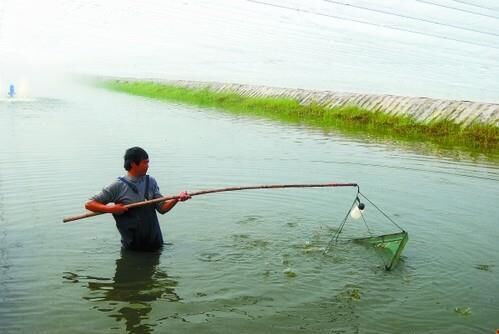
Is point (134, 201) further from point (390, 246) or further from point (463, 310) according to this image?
point (463, 310)

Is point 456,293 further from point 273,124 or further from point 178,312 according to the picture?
point 273,124

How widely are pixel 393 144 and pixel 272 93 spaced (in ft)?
73.1

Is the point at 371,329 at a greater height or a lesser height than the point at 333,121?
lesser

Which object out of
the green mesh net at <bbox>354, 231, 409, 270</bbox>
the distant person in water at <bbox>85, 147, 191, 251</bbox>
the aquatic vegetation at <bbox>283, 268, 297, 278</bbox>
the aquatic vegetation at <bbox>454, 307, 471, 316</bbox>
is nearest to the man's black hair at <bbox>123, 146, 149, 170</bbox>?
the distant person in water at <bbox>85, 147, 191, 251</bbox>

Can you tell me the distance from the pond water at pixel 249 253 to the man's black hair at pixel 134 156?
147cm

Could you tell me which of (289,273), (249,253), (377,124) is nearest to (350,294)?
(289,273)

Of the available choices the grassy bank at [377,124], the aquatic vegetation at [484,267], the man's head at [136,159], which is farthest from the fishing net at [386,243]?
the grassy bank at [377,124]

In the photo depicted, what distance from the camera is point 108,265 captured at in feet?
23.1

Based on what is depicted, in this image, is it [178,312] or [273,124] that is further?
[273,124]

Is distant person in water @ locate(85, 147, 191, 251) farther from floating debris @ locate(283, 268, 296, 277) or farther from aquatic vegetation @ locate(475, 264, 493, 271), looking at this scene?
aquatic vegetation @ locate(475, 264, 493, 271)

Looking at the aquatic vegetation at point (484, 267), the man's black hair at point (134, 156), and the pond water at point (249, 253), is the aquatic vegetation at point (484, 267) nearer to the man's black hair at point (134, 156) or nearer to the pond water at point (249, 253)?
the pond water at point (249, 253)

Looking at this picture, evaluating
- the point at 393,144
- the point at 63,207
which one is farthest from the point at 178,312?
the point at 393,144

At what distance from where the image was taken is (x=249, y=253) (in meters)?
7.81

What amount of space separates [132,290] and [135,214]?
1.10 m
